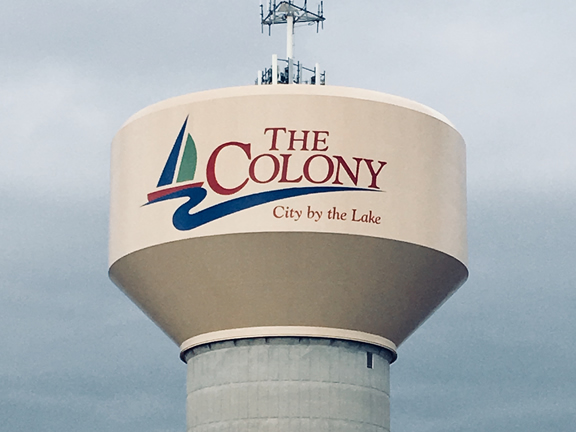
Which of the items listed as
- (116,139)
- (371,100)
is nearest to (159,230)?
(116,139)

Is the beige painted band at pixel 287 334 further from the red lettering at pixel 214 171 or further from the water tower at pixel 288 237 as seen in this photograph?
the red lettering at pixel 214 171

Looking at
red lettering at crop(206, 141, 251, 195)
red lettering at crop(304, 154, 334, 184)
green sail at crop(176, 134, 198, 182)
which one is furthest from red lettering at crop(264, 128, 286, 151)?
green sail at crop(176, 134, 198, 182)

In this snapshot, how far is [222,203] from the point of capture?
31.4 m

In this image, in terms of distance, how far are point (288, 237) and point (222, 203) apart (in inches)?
64.1

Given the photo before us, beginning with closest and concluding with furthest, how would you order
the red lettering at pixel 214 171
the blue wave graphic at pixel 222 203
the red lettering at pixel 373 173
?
the blue wave graphic at pixel 222 203 → the red lettering at pixel 214 171 → the red lettering at pixel 373 173

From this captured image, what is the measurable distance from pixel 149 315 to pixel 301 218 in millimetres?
5434

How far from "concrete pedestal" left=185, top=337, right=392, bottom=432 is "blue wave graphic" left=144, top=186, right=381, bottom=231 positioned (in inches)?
119

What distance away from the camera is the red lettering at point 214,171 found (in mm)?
31344

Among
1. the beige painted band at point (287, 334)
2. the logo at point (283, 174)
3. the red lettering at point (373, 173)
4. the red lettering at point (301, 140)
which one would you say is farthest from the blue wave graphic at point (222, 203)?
the beige painted band at point (287, 334)

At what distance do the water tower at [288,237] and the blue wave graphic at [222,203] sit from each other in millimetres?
27

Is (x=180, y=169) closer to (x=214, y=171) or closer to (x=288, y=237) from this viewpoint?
(x=214, y=171)

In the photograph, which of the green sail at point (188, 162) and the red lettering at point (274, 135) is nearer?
the red lettering at point (274, 135)

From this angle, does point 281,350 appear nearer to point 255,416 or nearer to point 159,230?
point 255,416

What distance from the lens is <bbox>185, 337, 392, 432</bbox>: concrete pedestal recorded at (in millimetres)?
32125
